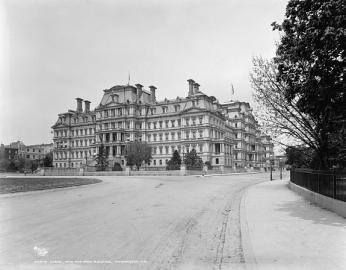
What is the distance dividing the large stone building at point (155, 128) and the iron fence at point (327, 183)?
6577cm

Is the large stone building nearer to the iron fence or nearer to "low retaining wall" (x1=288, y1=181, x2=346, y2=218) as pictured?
the iron fence

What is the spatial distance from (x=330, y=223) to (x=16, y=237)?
26.9ft

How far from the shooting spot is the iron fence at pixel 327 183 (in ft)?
37.4

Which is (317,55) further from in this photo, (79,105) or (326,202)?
(79,105)

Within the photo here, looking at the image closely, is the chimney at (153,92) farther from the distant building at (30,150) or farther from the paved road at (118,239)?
the paved road at (118,239)

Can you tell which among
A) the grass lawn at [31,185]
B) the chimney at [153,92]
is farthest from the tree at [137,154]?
the grass lawn at [31,185]

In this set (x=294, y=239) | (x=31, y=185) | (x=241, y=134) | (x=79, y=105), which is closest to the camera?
(x=294, y=239)

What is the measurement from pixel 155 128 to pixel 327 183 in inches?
3300

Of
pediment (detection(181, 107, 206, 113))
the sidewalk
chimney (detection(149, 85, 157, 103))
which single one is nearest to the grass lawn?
the sidewalk

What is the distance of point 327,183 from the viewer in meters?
13.2

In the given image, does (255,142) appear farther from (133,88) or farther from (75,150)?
(75,150)

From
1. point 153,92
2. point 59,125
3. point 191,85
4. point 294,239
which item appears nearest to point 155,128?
point 153,92

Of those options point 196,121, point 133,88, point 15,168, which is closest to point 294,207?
point 196,121

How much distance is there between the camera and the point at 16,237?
8.05 meters
